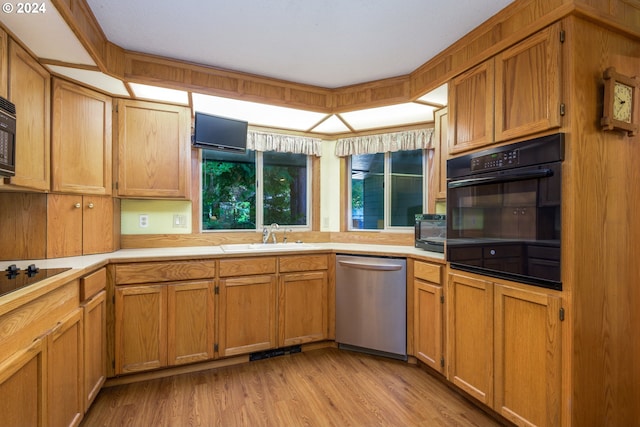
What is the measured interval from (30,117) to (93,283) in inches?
42.5

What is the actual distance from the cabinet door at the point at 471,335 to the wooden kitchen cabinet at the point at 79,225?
268cm

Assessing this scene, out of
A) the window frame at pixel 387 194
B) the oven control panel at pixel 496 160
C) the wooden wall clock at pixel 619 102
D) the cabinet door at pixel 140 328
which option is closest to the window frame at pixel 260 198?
the window frame at pixel 387 194

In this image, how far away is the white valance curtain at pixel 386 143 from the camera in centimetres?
302

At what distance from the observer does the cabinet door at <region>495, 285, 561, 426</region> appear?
1.49 metres

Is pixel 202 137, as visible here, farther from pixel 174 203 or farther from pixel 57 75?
pixel 57 75

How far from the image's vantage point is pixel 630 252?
158 centimetres

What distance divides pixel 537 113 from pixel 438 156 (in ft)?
3.76

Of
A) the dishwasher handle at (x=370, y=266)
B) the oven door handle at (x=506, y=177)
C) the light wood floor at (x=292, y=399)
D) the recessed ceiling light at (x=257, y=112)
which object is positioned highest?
the recessed ceiling light at (x=257, y=112)

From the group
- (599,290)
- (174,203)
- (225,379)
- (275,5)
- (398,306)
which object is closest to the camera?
(599,290)

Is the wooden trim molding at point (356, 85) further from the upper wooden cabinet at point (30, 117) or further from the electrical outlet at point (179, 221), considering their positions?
the electrical outlet at point (179, 221)

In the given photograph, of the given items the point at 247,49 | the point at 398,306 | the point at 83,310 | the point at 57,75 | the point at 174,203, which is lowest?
the point at 398,306

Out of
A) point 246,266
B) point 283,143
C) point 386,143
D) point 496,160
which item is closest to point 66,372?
point 246,266

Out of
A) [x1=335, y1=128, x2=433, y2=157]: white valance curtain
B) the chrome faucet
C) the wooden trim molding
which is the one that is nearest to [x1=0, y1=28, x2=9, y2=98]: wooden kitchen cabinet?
the wooden trim molding

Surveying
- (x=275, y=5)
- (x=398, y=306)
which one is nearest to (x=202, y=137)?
(x=275, y=5)
